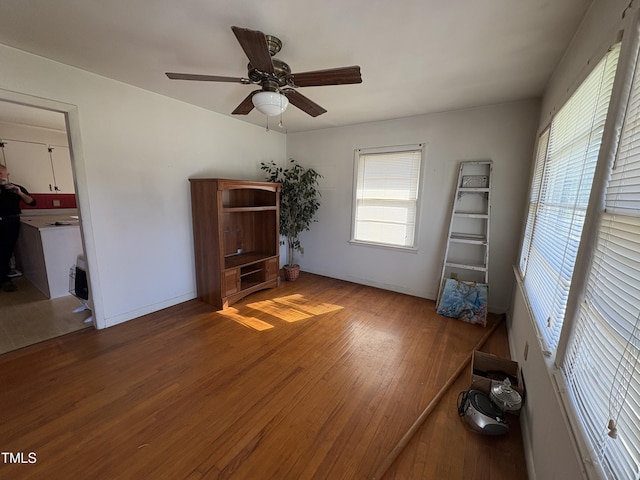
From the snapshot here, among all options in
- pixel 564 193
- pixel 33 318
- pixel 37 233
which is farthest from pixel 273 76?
pixel 37 233

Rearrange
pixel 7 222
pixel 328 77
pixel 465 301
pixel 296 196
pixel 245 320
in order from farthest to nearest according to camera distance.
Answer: pixel 296 196 → pixel 7 222 → pixel 465 301 → pixel 245 320 → pixel 328 77

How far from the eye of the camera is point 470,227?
314 cm

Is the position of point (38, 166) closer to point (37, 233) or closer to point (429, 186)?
point (37, 233)

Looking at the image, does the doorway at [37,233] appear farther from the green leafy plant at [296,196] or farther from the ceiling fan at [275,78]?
the green leafy plant at [296,196]

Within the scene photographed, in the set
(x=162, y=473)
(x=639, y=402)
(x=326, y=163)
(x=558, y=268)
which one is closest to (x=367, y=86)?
(x=326, y=163)

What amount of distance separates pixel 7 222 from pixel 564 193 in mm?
6054

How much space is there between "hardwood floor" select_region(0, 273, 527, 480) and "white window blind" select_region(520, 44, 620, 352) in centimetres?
86

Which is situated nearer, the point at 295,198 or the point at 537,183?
the point at 537,183

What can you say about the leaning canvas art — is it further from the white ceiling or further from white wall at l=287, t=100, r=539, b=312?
the white ceiling

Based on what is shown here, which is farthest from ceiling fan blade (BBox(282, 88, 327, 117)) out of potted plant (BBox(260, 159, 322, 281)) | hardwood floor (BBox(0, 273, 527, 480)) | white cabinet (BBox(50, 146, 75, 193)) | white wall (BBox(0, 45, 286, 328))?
white cabinet (BBox(50, 146, 75, 193))

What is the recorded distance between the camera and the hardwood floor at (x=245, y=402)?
136 cm

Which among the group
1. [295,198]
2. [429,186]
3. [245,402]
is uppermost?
[429,186]

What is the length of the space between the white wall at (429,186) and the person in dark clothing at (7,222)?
12.9 feet

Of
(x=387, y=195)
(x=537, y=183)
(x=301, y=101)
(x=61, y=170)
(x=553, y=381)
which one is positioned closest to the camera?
(x=553, y=381)
